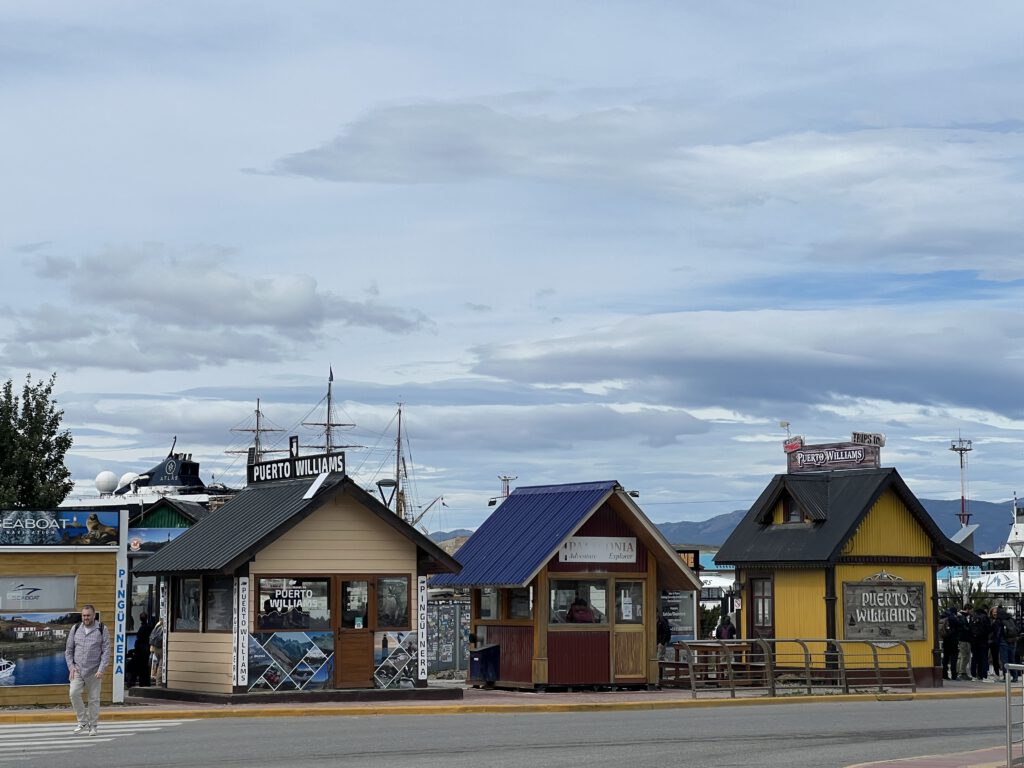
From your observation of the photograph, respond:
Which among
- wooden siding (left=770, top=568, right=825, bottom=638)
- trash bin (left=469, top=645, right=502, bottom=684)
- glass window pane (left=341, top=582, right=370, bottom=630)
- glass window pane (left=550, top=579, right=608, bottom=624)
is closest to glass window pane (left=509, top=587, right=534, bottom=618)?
glass window pane (left=550, top=579, right=608, bottom=624)

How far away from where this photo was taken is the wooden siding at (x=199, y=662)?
93.0ft

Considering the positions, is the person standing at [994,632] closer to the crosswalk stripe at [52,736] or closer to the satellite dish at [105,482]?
the crosswalk stripe at [52,736]

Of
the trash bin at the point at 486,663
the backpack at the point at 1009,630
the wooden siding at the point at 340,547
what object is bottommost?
the trash bin at the point at 486,663

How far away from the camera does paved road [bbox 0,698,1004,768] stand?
1742 cm

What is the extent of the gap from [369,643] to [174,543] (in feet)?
16.9

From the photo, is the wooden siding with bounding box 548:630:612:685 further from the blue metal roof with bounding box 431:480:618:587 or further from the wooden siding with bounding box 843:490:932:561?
the wooden siding with bounding box 843:490:932:561

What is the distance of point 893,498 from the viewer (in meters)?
36.2

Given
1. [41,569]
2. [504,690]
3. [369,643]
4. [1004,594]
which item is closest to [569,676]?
[504,690]

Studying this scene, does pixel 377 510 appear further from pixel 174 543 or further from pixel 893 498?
pixel 893 498

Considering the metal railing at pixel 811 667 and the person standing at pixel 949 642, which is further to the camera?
the person standing at pixel 949 642

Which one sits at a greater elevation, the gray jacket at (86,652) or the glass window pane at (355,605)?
the glass window pane at (355,605)

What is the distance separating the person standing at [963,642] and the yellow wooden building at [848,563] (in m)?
1.54

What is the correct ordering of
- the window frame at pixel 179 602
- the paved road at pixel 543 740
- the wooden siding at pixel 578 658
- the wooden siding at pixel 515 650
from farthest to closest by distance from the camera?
the wooden siding at pixel 515 650, the wooden siding at pixel 578 658, the window frame at pixel 179 602, the paved road at pixel 543 740

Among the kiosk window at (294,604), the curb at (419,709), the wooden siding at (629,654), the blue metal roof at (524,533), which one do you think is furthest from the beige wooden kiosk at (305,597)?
the wooden siding at (629,654)
